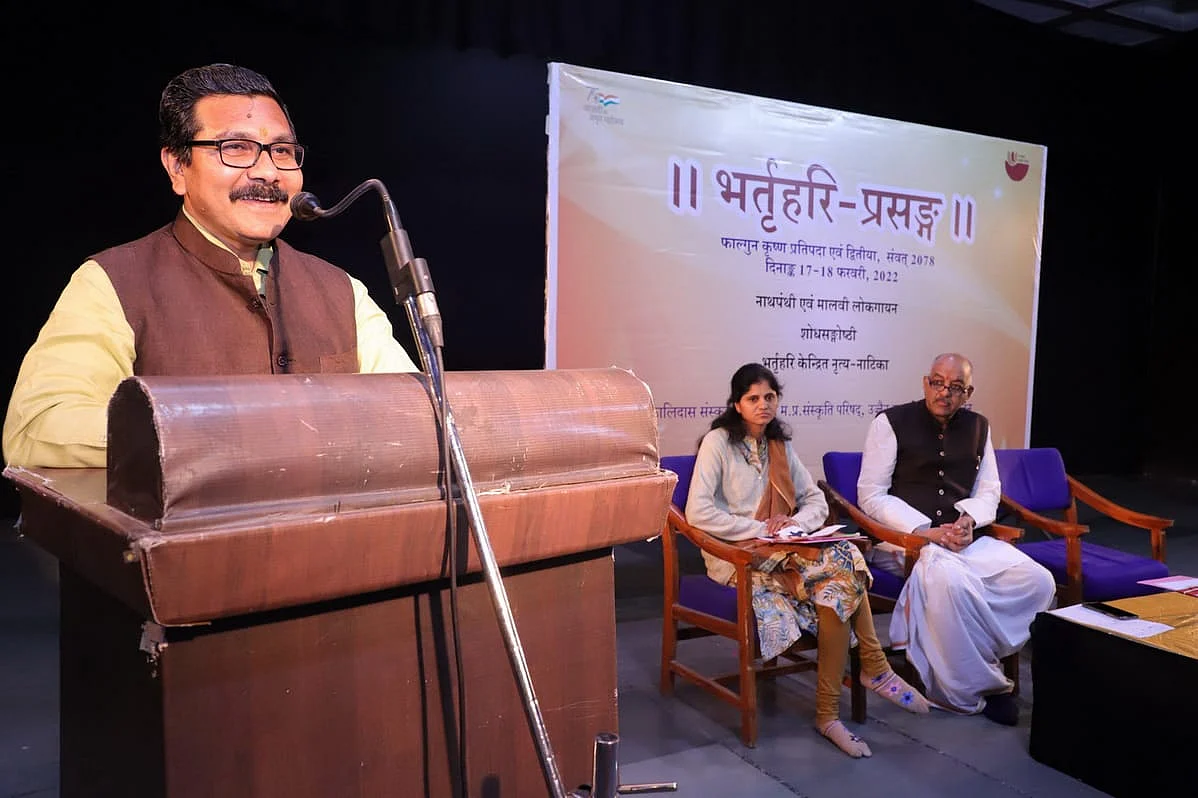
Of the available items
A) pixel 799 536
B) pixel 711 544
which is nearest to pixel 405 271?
pixel 711 544

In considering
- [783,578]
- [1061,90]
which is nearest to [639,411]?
[783,578]

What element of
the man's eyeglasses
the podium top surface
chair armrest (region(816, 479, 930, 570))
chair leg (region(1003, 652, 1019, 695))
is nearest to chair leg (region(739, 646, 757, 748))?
chair armrest (region(816, 479, 930, 570))

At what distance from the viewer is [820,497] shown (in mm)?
3342

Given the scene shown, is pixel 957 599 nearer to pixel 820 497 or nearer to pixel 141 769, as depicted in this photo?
pixel 820 497

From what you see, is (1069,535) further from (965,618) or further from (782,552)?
(782,552)

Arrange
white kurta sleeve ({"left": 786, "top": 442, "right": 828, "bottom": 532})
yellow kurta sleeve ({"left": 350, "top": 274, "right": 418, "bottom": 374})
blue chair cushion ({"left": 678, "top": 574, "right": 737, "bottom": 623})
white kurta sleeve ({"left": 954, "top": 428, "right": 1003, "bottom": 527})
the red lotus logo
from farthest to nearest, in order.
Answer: the red lotus logo
white kurta sleeve ({"left": 954, "top": 428, "right": 1003, "bottom": 527})
white kurta sleeve ({"left": 786, "top": 442, "right": 828, "bottom": 532})
blue chair cushion ({"left": 678, "top": 574, "right": 737, "bottom": 623})
yellow kurta sleeve ({"left": 350, "top": 274, "right": 418, "bottom": 374})

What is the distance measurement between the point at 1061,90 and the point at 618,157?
4381 mm

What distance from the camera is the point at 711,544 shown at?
9.37ft

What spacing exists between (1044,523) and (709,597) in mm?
1526

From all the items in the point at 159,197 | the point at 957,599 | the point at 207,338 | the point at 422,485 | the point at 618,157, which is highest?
the point at 618,157

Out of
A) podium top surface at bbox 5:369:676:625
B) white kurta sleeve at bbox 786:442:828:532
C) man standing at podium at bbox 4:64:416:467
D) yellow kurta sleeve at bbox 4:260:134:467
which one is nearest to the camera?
podium top surface at bbox 5:369:676:625

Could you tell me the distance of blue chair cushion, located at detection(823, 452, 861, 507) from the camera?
361 cm

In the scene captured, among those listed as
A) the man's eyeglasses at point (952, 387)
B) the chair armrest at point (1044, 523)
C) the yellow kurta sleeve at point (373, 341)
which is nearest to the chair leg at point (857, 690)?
the chair armrest at point (1044, 523)

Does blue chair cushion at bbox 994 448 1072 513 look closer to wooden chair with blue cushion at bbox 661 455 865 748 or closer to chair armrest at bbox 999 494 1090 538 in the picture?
chair armrest at bbox 999 494 1090 538
